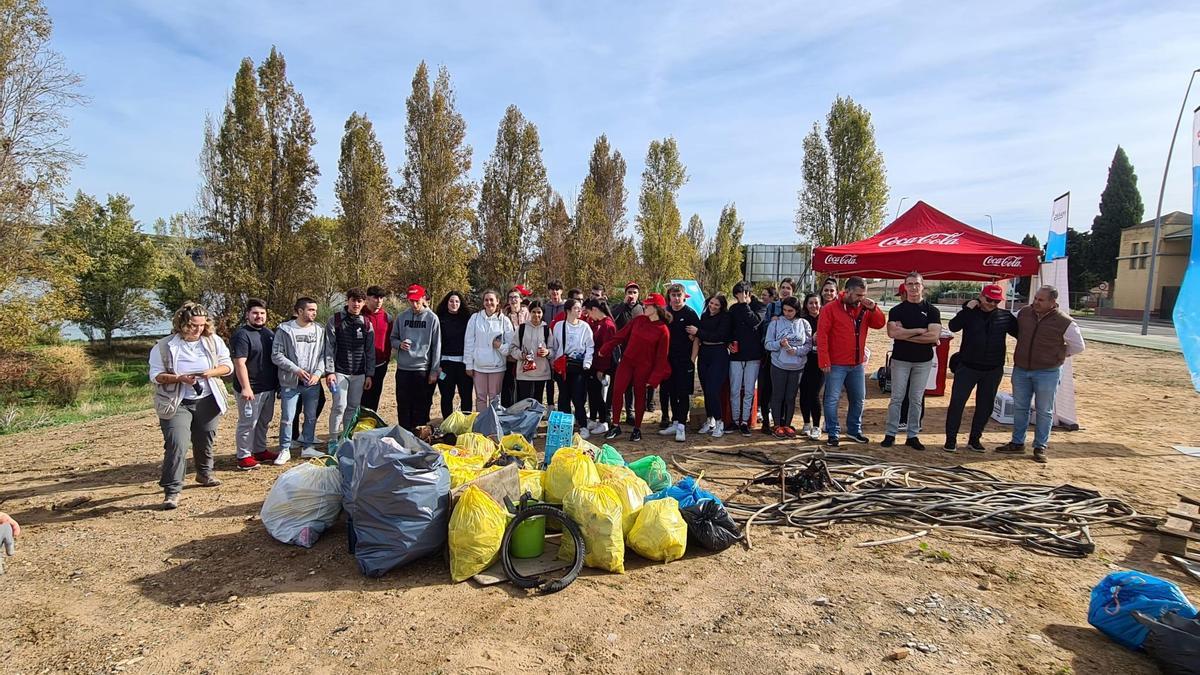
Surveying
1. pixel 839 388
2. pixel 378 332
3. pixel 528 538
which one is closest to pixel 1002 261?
pixel 839 388

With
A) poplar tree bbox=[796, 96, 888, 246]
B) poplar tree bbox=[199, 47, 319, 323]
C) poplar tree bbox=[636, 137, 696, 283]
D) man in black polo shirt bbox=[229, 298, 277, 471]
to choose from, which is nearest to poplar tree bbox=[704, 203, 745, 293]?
poplar tree bbox=[636, 137, 696, 283]

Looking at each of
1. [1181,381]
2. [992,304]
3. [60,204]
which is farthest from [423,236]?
[1181,381]

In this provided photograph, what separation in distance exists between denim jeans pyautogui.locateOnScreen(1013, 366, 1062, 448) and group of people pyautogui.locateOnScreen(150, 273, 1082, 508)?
17mm

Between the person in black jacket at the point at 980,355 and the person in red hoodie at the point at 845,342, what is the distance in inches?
38.6

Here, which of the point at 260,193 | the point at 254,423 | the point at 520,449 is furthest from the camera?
the point at 260,193

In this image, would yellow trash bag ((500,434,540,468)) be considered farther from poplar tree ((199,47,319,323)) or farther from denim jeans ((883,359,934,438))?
poplar tree ((199,47,319,323))

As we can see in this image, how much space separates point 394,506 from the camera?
341 cm

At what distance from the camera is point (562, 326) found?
6816 mm

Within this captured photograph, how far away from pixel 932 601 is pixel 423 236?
687 inches

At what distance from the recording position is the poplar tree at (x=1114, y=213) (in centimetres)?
4272

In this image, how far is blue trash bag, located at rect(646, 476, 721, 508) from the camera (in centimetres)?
406

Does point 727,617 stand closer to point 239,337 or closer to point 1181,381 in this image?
point 239,337

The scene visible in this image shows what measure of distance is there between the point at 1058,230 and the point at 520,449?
27.8ft

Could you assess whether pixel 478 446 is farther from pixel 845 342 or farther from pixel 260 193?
pixel 260 193
